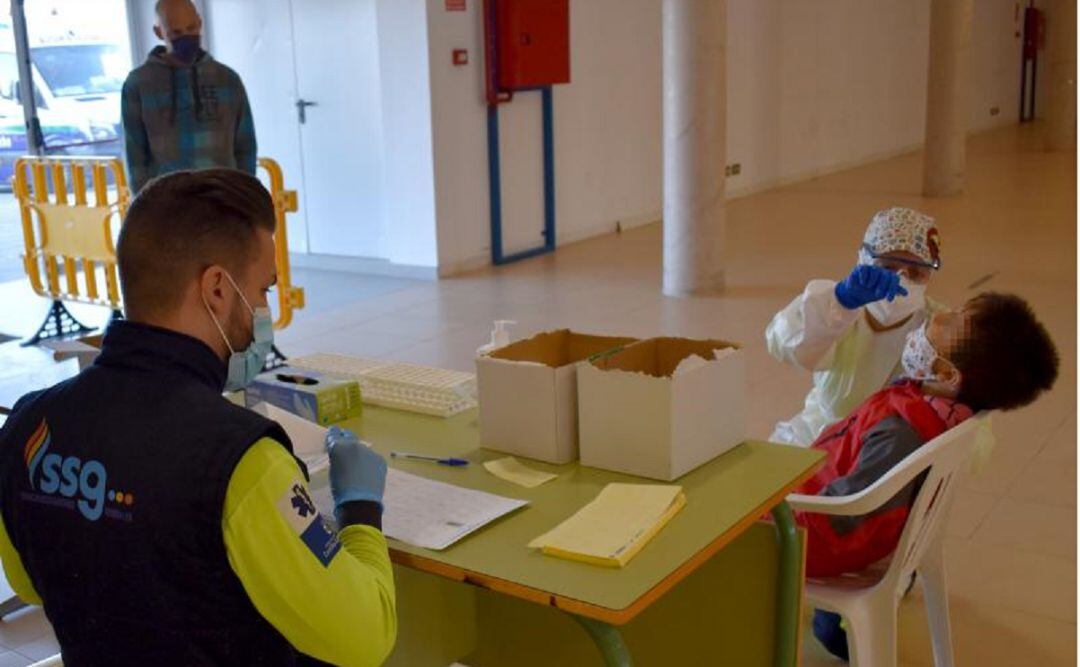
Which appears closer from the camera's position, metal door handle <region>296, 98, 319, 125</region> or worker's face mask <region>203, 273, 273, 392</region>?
worker's face mask <region>203, 273, 273, 392</region>

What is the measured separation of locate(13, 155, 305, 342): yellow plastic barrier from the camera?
5.43 metres

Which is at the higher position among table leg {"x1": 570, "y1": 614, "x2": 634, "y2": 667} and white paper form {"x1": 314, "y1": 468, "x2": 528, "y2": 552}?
white paper form {"x1": 314, "y1": 468, "x2": 528, "y2": 552}

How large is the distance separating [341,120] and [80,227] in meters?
2.53

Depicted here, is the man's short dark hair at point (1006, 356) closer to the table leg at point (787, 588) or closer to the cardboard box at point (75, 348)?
the table leg at point (787, 588)

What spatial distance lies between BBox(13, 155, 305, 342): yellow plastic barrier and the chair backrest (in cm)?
351

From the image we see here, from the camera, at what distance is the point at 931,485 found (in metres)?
2.26

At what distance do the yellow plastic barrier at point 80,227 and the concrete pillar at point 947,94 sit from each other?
253 inches

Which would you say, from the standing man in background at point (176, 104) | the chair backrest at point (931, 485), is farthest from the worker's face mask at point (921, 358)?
the standing man in background at point (176, 104)

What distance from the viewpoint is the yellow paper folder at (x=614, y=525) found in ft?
5.63

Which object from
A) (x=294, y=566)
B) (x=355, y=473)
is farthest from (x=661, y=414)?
(x=294, y=566)

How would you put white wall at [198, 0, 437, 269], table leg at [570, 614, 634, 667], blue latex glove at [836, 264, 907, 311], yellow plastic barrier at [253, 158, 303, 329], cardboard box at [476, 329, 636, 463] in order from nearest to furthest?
table leg at [570, 614, 634, 667]
cardboard box at [476, 329, 636, 463]
blue latex glove at [836, 264, 907, 311]
yellow plastic barrier at [253, 158, 303, 329]
white wall at [198, 0, 437, 269]

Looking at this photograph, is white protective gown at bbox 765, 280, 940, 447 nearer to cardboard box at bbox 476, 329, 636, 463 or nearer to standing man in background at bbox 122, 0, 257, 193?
cardboard box at bbox 476, 329, 636, 463

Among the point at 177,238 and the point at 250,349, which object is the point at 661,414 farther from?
the point at 177,238

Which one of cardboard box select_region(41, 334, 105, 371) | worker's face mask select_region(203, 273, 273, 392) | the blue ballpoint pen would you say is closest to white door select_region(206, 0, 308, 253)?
cardboard box select_region(41, 334, 105, 371)
